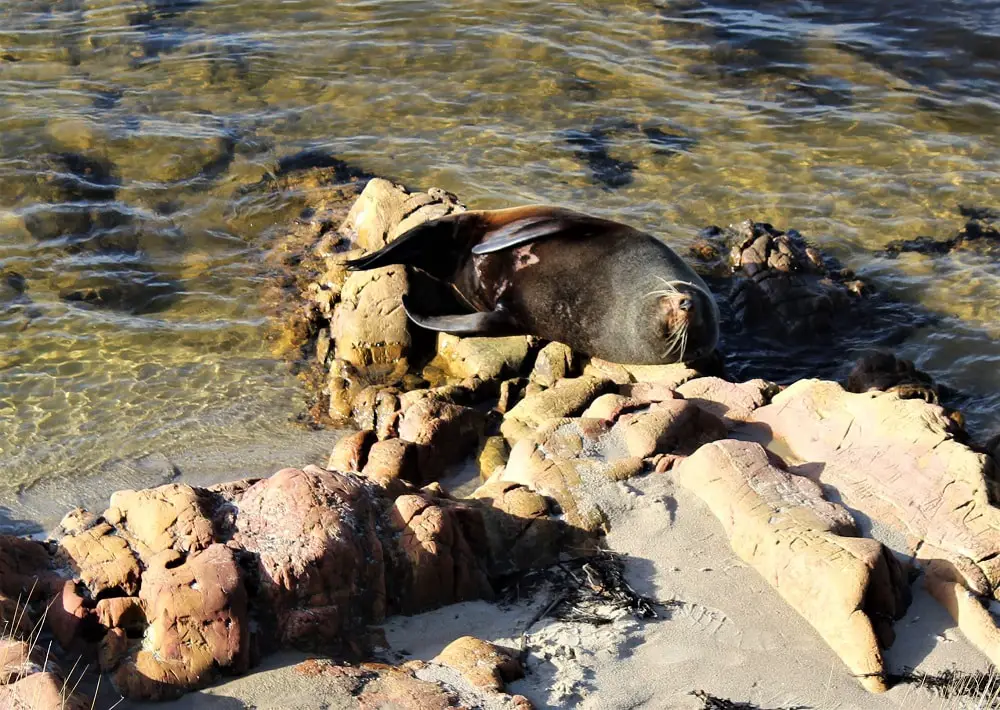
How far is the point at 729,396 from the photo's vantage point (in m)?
6.59

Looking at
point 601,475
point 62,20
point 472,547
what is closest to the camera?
point 472,547

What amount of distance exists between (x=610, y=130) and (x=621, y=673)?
8.55m

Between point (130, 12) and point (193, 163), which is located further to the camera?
point (130, 12)

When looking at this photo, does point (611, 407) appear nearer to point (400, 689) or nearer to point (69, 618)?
point (400, 689)

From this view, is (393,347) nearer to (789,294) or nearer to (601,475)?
(601,475)

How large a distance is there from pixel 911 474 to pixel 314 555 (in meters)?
3.14

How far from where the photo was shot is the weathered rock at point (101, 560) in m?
4.45

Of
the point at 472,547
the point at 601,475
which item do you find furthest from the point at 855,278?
the point at 472,547

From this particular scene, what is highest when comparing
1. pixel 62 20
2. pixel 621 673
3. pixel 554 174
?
pixel 62 20

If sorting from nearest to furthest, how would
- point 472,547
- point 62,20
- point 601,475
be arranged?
point 472,547, point 601,475, point 62,20

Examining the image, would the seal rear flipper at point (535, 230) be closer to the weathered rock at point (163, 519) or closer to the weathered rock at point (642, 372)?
the weathered rock at point (642, 372)

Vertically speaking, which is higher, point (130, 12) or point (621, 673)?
point (130, 12)

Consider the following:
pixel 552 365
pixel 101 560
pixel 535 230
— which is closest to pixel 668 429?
pixel 552 365

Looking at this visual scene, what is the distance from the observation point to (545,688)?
4.27 m
